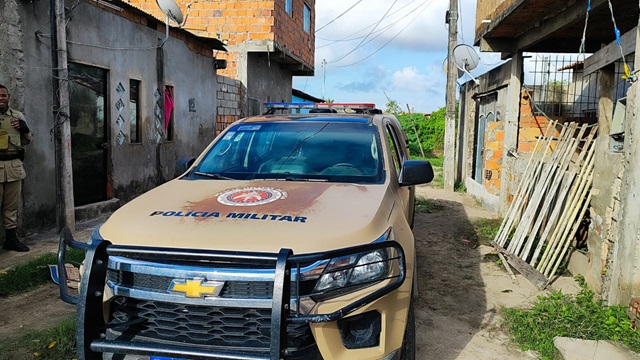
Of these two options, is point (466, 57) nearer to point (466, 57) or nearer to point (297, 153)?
point (466, 57)

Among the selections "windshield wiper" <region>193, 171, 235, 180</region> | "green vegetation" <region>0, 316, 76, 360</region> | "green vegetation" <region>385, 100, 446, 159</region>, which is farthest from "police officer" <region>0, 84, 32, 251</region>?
"green vegetation" <region>385, 100, 446, 159</region>

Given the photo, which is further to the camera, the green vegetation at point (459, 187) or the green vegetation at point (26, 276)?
the green vegetation at point (459, 187)

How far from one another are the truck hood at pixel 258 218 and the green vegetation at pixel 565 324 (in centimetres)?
168

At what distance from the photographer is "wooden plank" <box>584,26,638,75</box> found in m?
4.41

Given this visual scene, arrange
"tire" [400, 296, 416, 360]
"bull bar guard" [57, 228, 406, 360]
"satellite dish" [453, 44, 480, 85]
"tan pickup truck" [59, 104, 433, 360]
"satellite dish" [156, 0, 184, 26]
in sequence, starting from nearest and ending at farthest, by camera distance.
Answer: "bull bar guard" [57, 228, 406, 360], "tan pickup truck" [59, 104, 433, 360], "tire" [400, 296, 416, 360], "satellite dish" [156, 0, 184, 26], "satellite dish" [453, 44, 480, 85]

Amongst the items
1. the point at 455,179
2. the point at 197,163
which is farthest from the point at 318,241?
the point at 455,179

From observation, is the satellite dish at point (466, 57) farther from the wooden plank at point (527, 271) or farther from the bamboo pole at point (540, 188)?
the wooden plank at point (527, 271)

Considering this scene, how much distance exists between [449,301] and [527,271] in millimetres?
1262

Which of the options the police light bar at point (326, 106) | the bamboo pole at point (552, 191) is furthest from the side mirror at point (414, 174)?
the bamboo pole at point (552, 191)

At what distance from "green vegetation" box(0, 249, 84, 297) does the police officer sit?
65cm

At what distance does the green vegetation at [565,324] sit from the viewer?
3.61m

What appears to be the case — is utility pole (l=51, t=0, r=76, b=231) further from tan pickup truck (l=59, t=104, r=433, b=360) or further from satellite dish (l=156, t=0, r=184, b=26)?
tan pickup truck (l=59, t=104, r=433, b=360)

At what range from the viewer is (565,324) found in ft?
12.6

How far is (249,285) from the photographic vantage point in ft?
7.25
